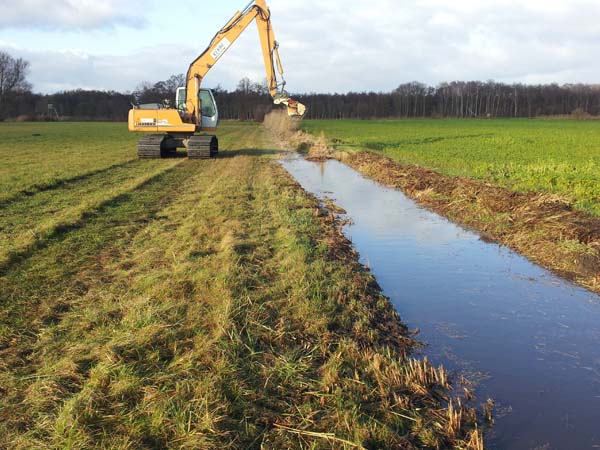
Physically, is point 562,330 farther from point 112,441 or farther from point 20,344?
point 20,344

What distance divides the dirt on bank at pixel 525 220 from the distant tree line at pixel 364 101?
72.5 m

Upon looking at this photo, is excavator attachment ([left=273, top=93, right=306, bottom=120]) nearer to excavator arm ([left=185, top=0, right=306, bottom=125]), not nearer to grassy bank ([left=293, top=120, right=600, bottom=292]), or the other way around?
excavator arm ([left=185, top=0, right=306, bottom=125])

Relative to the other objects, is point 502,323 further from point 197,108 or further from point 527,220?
point 197,108

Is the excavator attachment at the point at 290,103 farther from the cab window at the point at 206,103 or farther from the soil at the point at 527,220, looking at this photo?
the soil at the point at 527,220

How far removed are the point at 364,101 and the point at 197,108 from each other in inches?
4741

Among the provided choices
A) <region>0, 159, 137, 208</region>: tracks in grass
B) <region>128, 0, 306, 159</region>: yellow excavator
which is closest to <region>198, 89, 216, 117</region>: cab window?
<region>128, 0, 306, 159</region>: yellow excavator

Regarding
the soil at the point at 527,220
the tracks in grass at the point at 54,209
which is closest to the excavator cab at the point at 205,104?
the tracks in grass at the point at 54,209

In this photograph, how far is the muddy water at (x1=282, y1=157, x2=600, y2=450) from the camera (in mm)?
3514

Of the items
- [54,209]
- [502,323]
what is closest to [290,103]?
[54,209]

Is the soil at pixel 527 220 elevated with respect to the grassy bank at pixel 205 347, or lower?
elevated

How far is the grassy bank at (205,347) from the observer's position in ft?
10.2

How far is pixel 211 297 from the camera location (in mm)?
5184

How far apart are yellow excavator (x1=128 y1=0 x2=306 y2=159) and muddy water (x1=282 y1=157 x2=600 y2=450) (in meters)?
11.7

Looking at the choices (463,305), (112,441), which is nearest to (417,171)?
(463,305)
